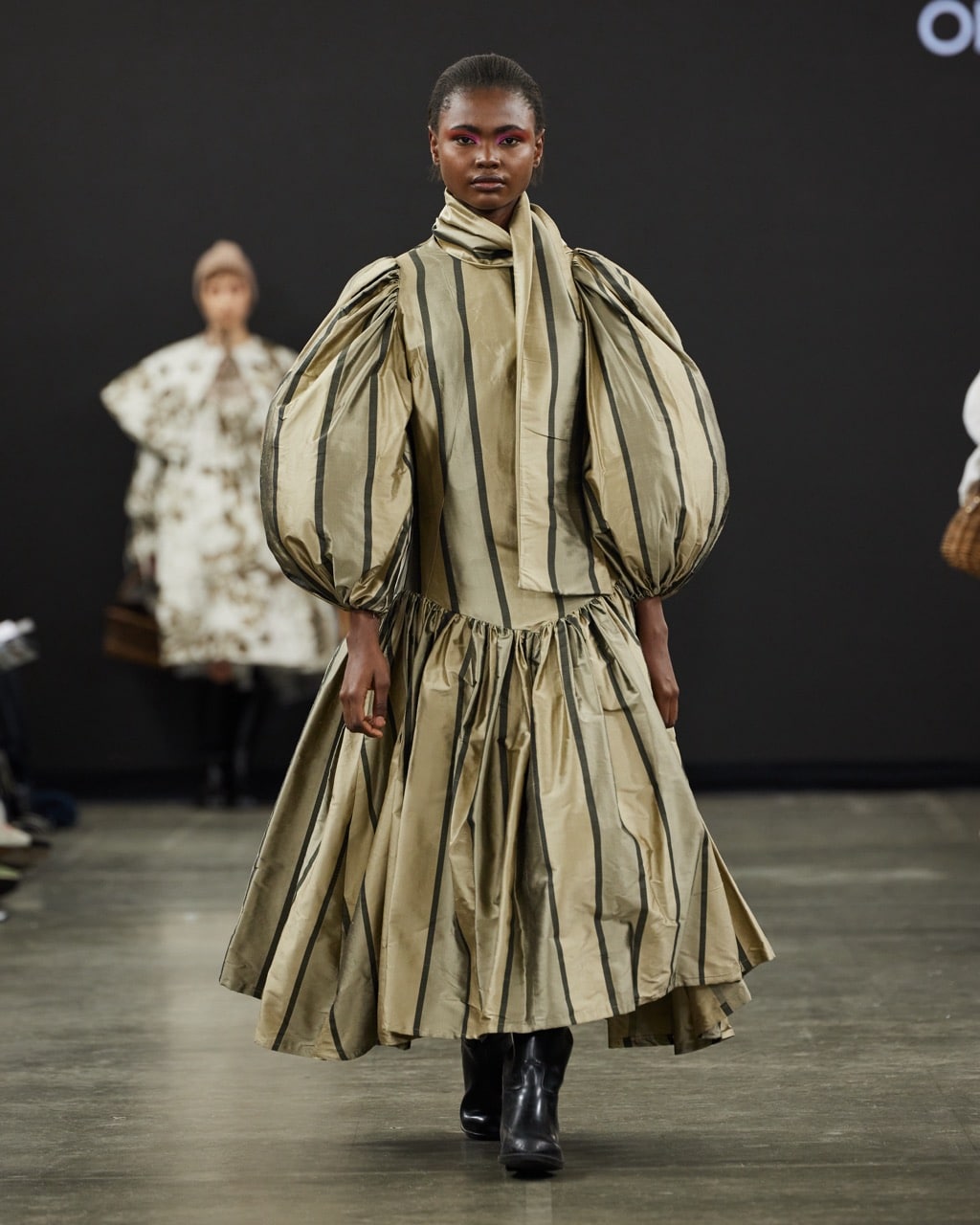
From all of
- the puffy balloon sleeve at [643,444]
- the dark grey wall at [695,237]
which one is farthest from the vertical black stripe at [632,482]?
the dark grey wall at [695,237]

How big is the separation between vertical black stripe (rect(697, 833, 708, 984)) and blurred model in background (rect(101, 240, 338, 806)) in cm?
369

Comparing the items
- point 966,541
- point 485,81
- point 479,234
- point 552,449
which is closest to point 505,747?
point 552,449

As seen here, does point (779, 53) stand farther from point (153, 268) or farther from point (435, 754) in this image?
point (435, 754)

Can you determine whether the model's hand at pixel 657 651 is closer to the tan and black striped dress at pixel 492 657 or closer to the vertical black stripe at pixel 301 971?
the tan and black striped dress at pixel 492 657

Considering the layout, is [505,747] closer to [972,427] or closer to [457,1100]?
[457,1100]

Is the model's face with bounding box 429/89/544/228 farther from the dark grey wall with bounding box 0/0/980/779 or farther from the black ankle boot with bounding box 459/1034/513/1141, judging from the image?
the dark grey wall with bounding box 0/0/980/779

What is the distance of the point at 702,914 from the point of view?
7.59 ft

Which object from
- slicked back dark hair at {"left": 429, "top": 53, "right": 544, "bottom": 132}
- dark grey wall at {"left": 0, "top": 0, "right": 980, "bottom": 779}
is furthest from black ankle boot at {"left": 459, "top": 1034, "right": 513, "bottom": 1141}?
dark grey wall at {"left": 0, "top": 0, "right": 980, "bottom": 779}

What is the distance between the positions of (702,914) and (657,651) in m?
0.32

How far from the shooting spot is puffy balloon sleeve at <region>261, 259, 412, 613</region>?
224 cm

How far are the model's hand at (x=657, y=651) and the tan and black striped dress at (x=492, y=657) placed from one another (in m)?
0.04

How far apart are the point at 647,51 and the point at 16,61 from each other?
6.61 ft

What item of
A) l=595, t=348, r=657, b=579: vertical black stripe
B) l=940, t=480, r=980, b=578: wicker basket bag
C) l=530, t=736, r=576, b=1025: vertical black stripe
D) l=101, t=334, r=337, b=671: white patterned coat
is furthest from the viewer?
l=101, t=334, r=337, b=671: white patterned coat

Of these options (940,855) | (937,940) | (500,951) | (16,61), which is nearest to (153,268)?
(16,61)
